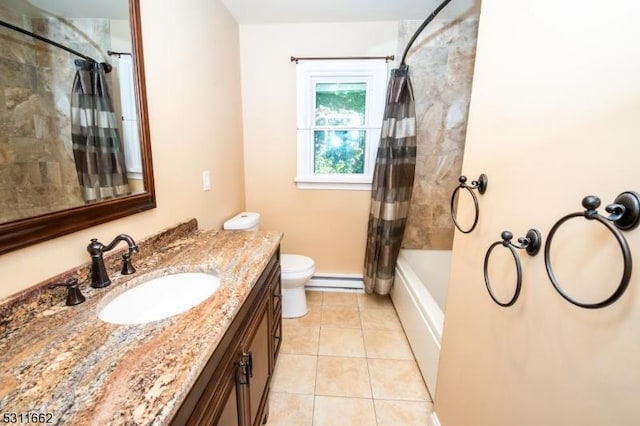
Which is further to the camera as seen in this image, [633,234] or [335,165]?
[335,165]

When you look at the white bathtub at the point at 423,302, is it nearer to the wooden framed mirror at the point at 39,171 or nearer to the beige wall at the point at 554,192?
the beige wall at the point at 554,192

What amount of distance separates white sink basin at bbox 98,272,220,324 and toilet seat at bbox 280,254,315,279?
38.9 inches

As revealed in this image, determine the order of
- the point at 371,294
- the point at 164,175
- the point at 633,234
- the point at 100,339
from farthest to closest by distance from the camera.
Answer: the point at 371,294, the point at 164,175, the point at 100,339, the point at 633,234

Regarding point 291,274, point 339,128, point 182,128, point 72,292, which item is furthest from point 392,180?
point 72,292

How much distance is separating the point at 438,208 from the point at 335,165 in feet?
3.19

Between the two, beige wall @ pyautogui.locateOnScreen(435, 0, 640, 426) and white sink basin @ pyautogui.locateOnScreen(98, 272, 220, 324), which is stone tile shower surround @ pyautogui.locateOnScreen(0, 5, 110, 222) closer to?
white sink basin @ pyautogui.locateOnScreen(98, 272, 220, 324)

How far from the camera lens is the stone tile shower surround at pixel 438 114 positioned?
82.9 inches

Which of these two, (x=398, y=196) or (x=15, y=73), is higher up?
(x=15, y=73)

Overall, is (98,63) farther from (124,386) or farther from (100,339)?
(124,386)

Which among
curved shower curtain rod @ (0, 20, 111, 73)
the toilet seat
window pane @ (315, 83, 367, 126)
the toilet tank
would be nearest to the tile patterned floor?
the toilet seat

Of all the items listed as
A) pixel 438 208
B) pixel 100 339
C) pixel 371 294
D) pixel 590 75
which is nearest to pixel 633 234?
pixel 590 75

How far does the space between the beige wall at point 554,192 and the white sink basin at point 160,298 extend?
96cm

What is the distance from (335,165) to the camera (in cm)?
244

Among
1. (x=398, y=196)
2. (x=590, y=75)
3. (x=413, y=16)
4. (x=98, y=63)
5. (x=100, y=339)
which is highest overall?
(x=413, y=16)
